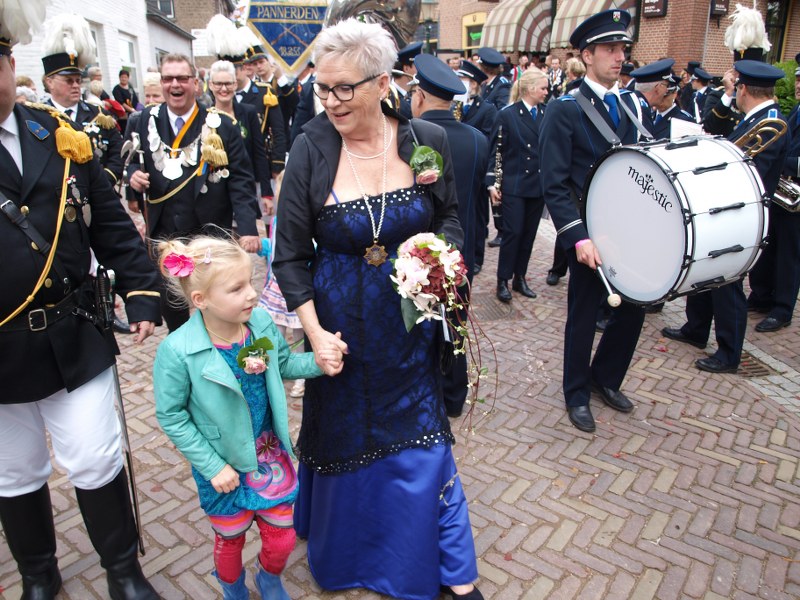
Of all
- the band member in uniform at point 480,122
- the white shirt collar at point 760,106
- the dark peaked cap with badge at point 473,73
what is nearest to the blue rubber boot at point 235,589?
the band member in uniform at point 480,122

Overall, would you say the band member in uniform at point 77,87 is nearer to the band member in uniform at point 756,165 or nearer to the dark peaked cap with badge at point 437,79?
the dark peaked cap with badge at point 437,79

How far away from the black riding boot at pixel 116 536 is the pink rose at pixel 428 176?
174cm

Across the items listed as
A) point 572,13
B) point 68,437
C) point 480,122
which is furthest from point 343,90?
point 572,13

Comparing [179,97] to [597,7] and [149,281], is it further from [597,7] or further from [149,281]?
[597,7]

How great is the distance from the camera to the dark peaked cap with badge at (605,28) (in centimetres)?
378

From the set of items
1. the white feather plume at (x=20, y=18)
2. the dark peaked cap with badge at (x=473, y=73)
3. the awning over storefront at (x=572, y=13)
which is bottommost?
the white feather plume at (x=20, y=18)

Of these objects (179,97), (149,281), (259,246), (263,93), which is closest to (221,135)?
(179,97)

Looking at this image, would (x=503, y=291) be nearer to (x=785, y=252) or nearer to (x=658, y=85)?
(x=785, y=252)

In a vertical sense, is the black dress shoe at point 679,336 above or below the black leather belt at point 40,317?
below

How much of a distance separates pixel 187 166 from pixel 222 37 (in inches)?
134

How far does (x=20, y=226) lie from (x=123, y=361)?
327 cm

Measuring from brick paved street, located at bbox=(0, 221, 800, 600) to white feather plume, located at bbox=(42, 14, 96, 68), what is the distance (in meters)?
2.52

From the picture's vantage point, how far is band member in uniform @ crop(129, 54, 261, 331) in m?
4.33

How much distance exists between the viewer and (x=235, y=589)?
8.62 ft
